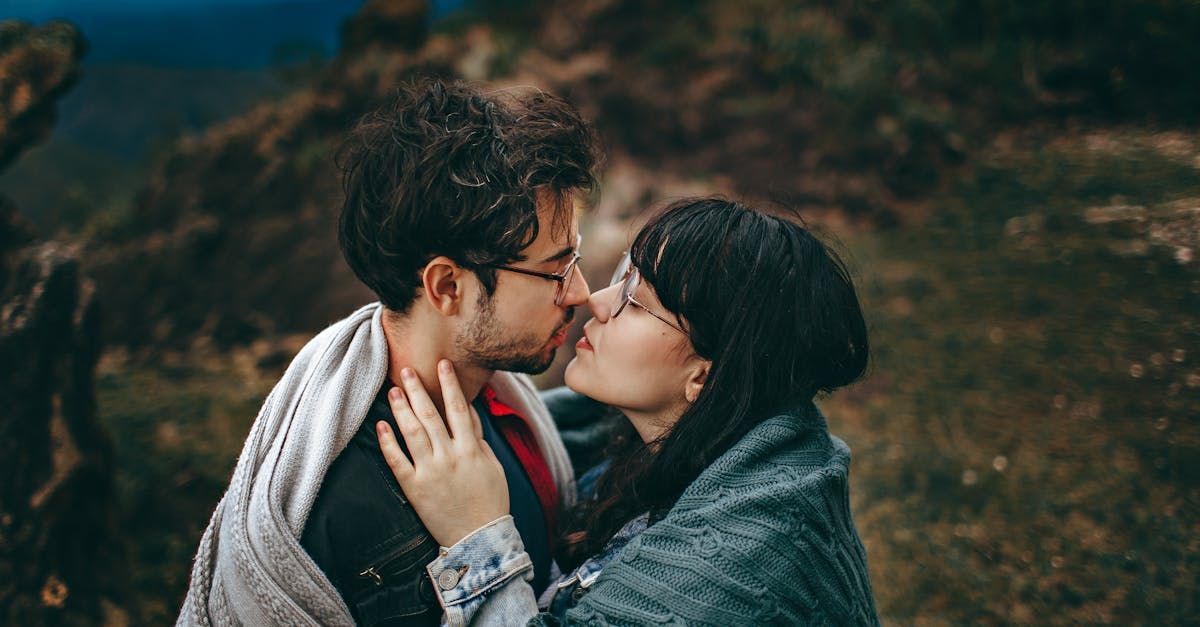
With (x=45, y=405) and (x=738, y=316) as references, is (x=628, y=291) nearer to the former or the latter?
(x=738, y=316)

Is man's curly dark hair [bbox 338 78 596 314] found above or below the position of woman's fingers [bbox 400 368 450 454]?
above

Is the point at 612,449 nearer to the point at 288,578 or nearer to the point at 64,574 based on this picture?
the point at 288,578

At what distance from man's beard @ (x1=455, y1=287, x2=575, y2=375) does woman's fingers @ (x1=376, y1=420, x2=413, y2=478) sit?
33 centimetres

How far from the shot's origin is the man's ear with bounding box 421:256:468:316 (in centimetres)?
209

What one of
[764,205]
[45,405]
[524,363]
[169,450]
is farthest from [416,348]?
[169,450]

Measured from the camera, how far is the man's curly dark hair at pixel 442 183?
203cm

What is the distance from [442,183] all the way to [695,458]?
98 cm

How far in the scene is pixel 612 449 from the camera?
2562 millimetres

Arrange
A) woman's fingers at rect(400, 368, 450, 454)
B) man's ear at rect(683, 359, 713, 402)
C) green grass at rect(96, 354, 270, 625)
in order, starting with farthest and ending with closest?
green grass at rect(96, 354, 270, 625) → man's ear at rect(683, 359, 713, 402) → woman's fingers at rect(400, 368, 450, 454)

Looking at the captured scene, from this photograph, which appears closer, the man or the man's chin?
the man

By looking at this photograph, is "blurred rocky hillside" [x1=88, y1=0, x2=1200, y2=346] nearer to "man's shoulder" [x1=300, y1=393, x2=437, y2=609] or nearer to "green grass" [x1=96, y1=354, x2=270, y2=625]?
"green grass" [x1=96, y1=354, x2=270, y2=625]

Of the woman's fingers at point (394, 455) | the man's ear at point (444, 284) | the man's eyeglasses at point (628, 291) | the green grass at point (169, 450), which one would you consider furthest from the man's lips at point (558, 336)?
the green grass at point (169, 450)

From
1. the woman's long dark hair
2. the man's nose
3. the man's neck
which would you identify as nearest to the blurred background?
the woman's long dark hair

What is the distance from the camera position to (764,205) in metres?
2.95
